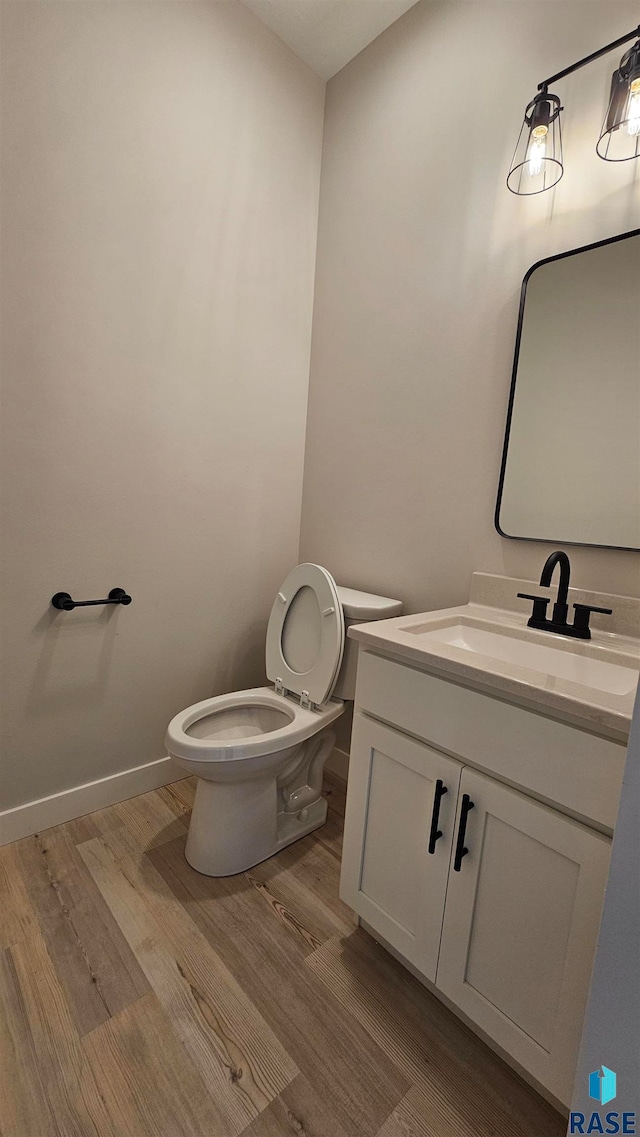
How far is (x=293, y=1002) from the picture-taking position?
1.16 meters

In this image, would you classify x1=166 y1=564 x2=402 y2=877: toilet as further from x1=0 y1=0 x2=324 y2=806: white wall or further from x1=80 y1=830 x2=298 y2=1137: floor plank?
x1=0 y1=0 x2=324 y2=806: white wall

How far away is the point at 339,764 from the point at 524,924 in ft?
3.98

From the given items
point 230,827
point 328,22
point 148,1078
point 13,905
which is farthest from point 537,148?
point 13,905

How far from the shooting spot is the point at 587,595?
4.34 ft

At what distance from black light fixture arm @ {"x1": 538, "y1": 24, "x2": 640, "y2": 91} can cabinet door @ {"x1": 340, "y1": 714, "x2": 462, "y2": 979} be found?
170 centimetres

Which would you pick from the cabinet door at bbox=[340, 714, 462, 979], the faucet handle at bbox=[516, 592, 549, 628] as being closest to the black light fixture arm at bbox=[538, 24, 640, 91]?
the faucet handle at bbox=[516, 592, 549, 628]

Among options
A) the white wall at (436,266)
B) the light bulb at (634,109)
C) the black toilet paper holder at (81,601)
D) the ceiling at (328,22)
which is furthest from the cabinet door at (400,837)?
the ceiling at (328,22)

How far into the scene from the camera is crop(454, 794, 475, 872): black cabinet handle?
1017 mm

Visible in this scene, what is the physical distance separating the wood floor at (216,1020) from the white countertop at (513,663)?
81 centimetres

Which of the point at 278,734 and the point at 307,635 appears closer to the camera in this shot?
the point at 278,734

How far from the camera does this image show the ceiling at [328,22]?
1.75m

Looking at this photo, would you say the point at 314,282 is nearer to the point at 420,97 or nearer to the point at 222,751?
the point at 420,97

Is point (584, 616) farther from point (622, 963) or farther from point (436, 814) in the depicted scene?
point (622, 963)

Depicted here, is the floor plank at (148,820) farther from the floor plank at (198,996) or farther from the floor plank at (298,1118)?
the floor plank at (298,1118)
